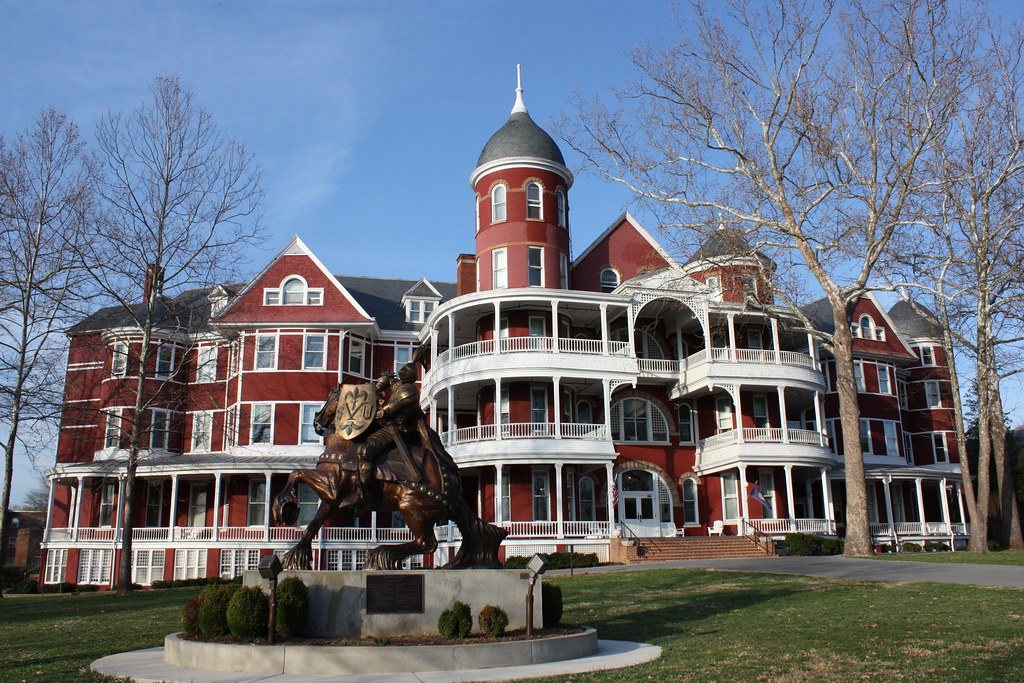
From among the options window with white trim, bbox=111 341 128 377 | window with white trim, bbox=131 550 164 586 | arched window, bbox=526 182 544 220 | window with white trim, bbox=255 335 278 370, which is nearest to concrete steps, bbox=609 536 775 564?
arched window, bbox=526 182 544 220

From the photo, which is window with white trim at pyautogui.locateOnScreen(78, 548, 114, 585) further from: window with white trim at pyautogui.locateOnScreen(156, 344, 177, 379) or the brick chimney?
the brick chimney

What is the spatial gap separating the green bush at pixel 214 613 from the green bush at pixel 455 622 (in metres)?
2.71

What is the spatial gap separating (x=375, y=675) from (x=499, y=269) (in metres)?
28.0

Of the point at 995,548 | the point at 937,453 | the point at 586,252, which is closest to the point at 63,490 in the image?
the point at 586,252

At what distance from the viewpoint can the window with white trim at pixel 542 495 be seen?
108ft

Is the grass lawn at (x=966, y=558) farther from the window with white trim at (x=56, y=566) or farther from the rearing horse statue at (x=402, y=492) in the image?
the window with white trim at (x=56, y=566)

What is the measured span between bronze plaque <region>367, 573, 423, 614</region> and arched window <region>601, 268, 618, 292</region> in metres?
28.6

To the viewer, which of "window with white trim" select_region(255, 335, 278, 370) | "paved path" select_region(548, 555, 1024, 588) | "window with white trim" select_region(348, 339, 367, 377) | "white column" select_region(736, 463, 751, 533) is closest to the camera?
"paved path" select_region(548, 555, 1024, 588)

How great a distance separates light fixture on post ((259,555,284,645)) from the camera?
10047 mm

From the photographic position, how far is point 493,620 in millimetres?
10633

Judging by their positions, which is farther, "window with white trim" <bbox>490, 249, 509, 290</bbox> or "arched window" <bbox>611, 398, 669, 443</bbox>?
"window with white trim" <bbox>490, 249, 509, 290</bbox>

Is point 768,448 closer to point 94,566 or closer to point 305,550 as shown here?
point 305,550

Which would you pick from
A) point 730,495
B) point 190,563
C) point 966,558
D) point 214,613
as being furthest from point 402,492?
point 730,495

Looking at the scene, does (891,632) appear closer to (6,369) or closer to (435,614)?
(435,614)
